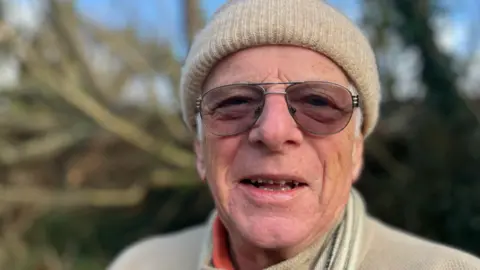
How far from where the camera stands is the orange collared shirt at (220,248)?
160cm

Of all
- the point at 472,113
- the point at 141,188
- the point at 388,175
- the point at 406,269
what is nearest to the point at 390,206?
the point at 388,175

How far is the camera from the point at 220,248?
1645 millimetres

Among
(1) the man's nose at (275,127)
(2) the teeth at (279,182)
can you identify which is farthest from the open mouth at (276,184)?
(1) the man's nose at (275,127)

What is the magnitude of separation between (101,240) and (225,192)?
189 inches

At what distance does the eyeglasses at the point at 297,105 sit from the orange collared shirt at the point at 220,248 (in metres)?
0.40

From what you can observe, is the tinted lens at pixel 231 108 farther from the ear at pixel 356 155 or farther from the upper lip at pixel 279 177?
the ear at pixel 356 155

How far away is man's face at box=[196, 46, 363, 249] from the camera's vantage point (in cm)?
135

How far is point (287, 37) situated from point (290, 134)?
29 cm

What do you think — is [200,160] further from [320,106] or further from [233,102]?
[320,106]

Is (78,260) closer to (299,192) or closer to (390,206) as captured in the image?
(390,206)

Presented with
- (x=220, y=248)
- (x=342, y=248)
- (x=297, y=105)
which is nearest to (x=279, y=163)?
(x=297, y=105)

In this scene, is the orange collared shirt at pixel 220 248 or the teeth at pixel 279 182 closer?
the teeth at pixel 279 182

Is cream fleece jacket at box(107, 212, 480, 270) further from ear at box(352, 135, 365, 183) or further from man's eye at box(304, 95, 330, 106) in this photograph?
man's eye at box(304, 95, 330, 106)

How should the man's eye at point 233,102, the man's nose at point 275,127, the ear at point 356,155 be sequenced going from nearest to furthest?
1. the man's nose at point 275,127
2. the man's eye at point 233,102
3. the ear at point 356,155
